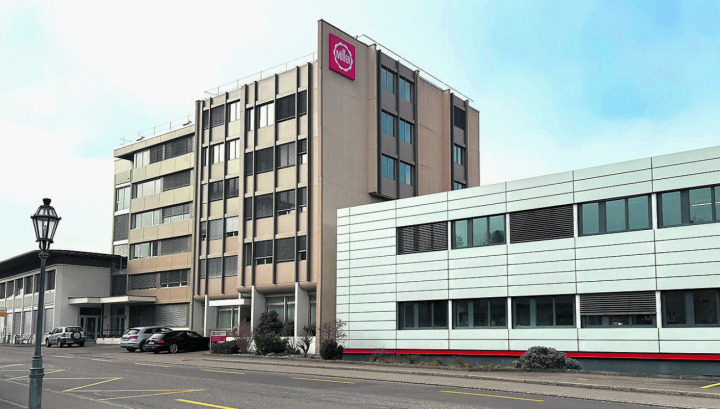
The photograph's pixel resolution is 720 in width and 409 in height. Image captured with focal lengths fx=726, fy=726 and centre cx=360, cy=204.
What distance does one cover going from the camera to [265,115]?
47.1 meters

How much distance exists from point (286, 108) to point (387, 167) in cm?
738

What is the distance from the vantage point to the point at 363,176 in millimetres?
44719

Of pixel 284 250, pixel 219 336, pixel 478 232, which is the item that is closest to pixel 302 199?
pixel 284 250

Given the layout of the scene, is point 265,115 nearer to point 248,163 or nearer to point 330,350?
point 248,163

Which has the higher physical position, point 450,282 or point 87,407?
point 450,282

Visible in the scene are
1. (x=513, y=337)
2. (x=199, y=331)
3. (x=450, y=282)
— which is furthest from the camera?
(x=199, y=331)

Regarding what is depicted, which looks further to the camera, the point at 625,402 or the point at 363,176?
the point at 363,176

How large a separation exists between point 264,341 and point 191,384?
19452mm

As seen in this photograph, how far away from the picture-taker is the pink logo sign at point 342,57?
43.2m

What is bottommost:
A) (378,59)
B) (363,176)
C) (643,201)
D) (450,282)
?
(450,282)

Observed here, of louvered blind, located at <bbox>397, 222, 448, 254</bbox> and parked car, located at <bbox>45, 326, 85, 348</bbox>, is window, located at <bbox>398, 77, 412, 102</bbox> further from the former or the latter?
parked car, located at <bbox>45, 326, 85, 348</bbox>

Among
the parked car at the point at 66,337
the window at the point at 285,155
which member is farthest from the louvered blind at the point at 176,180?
the window at the point at 285,155

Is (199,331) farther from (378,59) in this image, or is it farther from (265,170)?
(378,59)

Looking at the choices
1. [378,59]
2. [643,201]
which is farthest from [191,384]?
[378,59]
